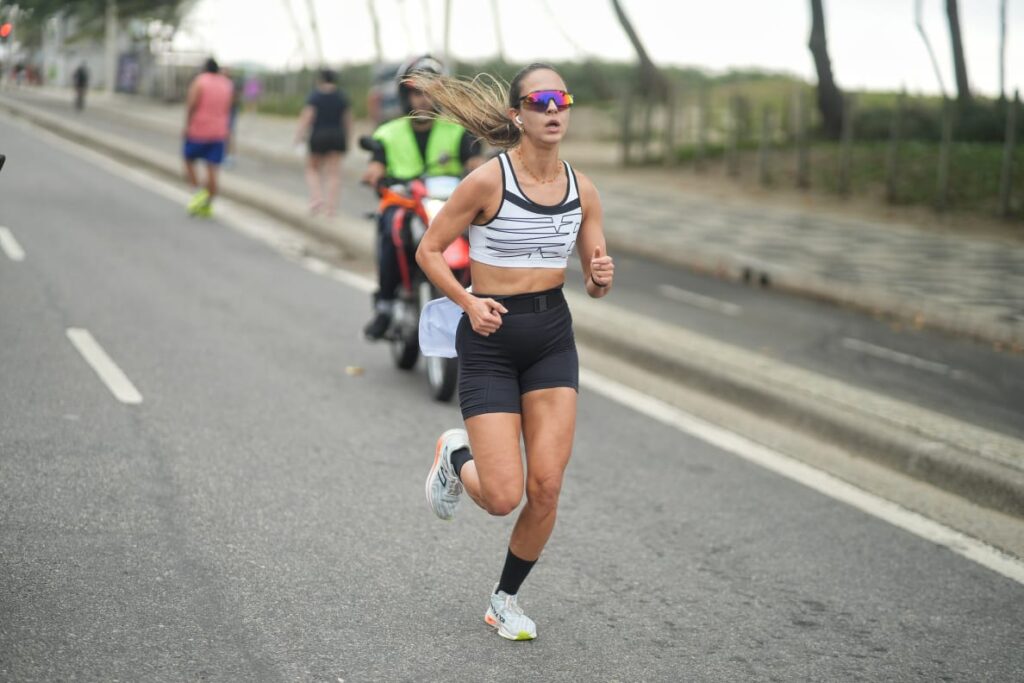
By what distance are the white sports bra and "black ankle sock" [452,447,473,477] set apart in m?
0.67

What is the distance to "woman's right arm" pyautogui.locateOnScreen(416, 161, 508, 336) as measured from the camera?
14.2ft

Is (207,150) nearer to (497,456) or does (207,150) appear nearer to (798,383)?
(798,383)

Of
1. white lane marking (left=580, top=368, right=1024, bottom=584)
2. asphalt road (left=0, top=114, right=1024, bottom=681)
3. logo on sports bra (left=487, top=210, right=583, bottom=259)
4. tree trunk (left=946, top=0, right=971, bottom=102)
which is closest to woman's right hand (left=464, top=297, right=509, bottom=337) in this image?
logo on sports bra (left=487, top=210, right=583, bottom=259)

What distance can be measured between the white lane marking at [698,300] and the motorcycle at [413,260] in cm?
442

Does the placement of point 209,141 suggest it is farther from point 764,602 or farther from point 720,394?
point 764,602

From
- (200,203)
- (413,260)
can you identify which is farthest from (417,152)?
(200,203)

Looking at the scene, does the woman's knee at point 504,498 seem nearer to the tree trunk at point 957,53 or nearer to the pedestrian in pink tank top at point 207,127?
the pedestrian in pink tank top at point 207,127

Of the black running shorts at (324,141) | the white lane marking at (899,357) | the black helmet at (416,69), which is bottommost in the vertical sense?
the white lane marking at (899,357)

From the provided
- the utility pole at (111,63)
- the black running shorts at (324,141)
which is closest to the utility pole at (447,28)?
the black running shorts at (324,141)

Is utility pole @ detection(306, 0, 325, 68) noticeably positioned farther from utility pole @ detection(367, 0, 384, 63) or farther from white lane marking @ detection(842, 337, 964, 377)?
white lane marking @ detection(842, 337, 964, 377)

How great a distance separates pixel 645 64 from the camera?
113 ft

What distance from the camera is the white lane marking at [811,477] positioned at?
570 cm

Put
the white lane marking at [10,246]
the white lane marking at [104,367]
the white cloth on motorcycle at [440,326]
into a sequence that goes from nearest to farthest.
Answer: the white cloth on motorcycle at [440,326], the white lane marking at [104,367], the white lane marking at [10,246]

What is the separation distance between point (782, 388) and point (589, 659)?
427cm
